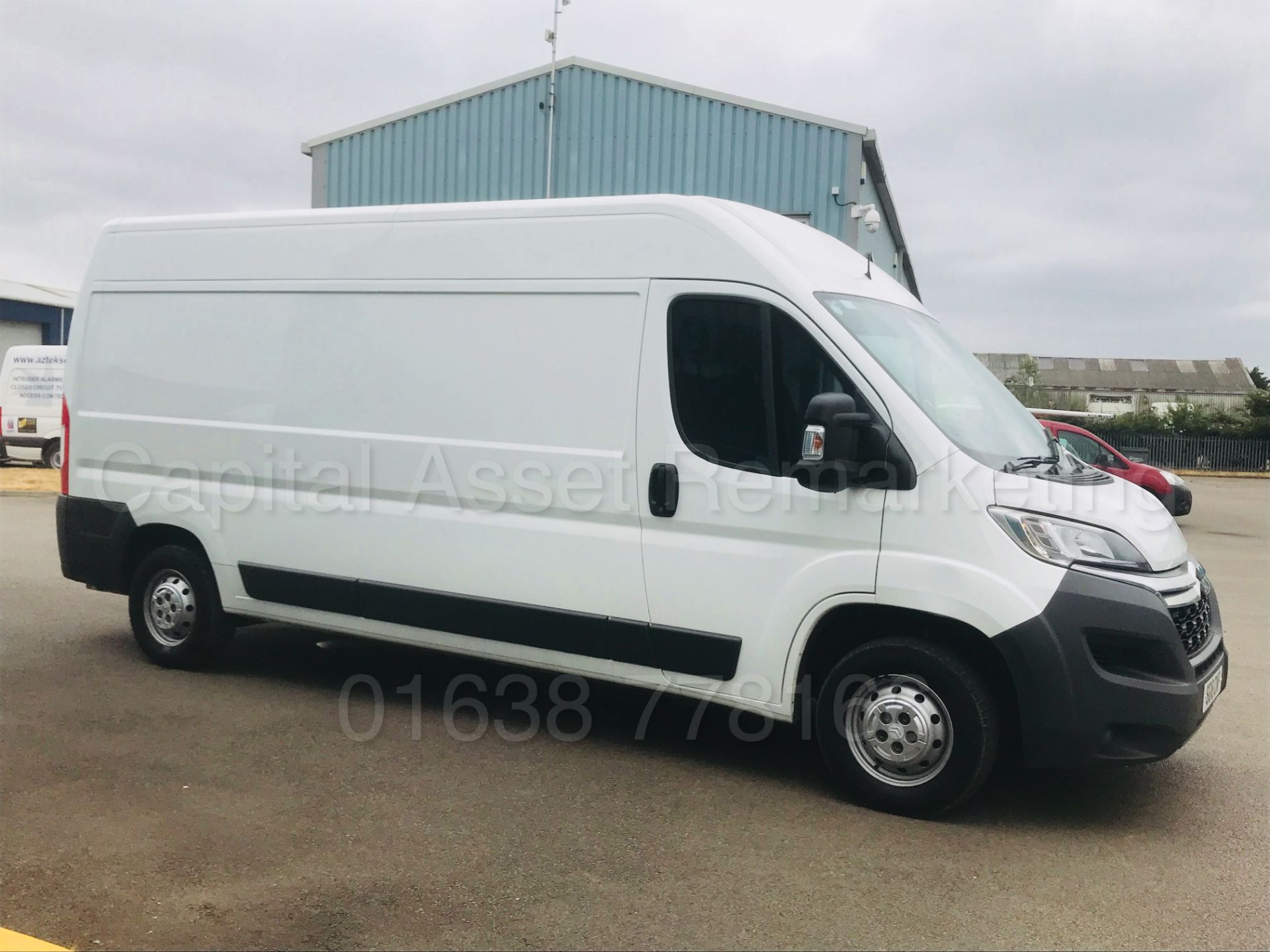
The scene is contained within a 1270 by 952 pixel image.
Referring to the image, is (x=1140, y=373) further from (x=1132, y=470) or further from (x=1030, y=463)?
(x=1030, y=463)

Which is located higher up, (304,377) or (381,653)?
(304,377)

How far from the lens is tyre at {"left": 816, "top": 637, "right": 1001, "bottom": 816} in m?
4.39

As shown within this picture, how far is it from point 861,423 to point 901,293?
157 cm

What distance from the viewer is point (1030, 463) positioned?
15.3 ft

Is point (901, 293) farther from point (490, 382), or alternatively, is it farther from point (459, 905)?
point (459, 905)

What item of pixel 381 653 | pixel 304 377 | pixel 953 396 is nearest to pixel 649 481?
pixel 953 396

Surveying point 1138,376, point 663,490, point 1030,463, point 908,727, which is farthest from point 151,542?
point 1138,376

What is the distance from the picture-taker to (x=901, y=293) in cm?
573

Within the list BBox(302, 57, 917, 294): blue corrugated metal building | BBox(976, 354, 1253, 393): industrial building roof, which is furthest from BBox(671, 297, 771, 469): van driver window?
BBox(976, 354, 1253, 393): industrial building roof

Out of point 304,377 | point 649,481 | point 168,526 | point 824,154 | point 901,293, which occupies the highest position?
point 824,154

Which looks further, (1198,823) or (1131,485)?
(1131,485)

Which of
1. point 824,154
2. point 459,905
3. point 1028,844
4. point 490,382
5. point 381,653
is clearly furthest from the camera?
point 824,154

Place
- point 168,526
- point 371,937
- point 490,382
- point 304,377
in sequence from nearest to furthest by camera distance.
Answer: point 371,937 → point 490,382 → point 304,377 → point 168,526

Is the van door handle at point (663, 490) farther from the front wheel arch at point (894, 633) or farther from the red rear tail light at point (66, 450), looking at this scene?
the red rear tail light at point (66, 450)
